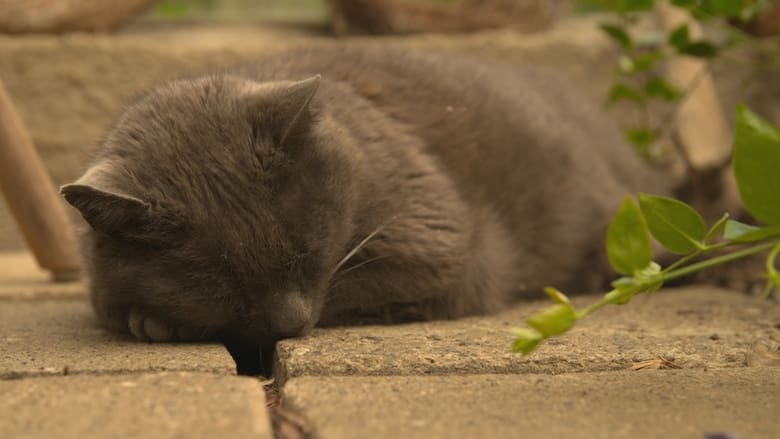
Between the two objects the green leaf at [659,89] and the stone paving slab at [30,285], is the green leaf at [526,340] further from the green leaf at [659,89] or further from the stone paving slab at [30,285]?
the green leaf at [659,89]

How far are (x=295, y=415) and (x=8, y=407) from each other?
378 millimetres

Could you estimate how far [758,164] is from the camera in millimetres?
1194

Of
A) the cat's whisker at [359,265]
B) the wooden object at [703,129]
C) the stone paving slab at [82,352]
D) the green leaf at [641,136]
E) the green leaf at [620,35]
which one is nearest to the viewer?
the stone paving slab at [82,352]

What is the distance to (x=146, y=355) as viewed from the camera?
1555mm

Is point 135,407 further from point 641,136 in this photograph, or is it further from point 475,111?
point 641,136

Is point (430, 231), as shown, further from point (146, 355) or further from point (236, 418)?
point (236, 418)

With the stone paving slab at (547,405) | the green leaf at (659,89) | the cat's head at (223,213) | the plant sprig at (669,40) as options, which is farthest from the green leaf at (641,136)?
the stone paving slab at (547,405)

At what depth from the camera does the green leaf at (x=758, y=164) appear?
3.86ft

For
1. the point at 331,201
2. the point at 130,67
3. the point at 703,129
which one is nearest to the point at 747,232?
the point at 331,201

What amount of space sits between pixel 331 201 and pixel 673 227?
679 millimetres

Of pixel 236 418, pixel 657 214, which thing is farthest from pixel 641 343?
pixel 236 418

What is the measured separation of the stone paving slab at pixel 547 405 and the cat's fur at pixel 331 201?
1.04 ft

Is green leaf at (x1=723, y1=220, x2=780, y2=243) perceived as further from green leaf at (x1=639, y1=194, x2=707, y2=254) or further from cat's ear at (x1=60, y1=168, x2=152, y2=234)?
cat's ear at (x1=60, y1=168, x2=152, y2=234)

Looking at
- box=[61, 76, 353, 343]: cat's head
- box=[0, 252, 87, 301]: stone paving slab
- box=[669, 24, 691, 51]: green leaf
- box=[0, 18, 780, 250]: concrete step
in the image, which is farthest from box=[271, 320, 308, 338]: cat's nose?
box=[0, 18, 780, 250]: concrete step
